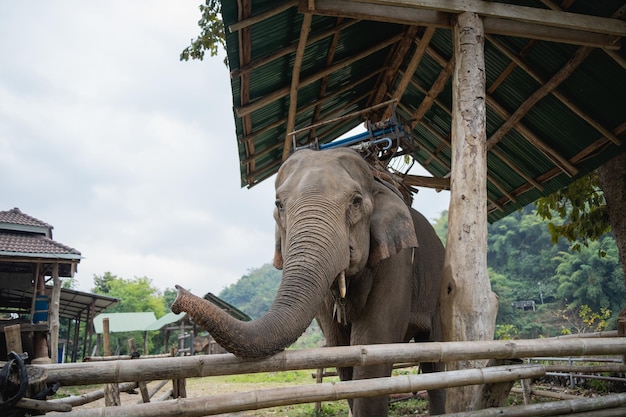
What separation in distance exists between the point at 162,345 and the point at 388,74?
27431mm

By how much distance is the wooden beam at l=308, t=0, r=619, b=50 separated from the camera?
4.25 m

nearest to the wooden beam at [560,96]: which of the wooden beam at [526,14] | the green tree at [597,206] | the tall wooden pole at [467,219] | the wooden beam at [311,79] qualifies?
the wooden beam at [526,14]

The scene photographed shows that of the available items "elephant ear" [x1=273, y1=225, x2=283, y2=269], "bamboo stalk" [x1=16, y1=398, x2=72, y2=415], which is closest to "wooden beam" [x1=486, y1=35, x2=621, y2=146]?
"elephant ear" [x1=273, y1=225, x2=283, y2=269]

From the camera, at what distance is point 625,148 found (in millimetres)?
5727

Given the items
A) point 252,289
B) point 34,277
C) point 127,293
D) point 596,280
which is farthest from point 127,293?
point 252,289

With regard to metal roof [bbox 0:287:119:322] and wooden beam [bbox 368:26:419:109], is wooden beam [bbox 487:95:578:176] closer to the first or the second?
wooden beam [bbox 368:26:419:109]

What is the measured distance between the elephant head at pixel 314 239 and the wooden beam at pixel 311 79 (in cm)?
183

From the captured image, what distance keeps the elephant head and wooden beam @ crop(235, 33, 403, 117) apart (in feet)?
6.01

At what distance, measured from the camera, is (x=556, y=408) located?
3.04 metres

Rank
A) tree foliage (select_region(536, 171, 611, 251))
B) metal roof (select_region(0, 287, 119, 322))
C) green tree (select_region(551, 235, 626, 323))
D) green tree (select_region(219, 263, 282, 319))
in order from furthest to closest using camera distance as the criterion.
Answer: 1. green tree (select_region(219, 263, 282, 319))
2. green tree (select_region(551, 235, 626, 323))
3. metal roof (select_region(0, 287, 119, 322))
4. tree foliage (select_region(536, 171, 611, 251))

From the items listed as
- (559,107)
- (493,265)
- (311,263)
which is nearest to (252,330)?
(311,263)

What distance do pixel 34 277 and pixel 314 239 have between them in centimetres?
1133

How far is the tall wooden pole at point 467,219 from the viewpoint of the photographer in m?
3.55

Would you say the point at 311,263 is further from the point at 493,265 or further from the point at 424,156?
the point at 493,265
